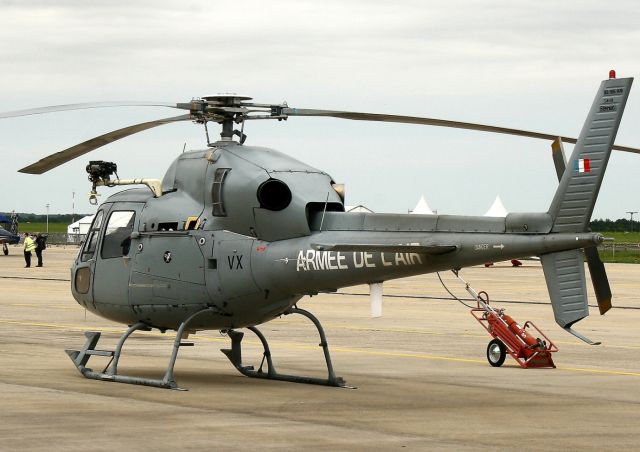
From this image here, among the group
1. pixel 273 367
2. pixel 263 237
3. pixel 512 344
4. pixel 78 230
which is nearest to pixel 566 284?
pixel 263 237

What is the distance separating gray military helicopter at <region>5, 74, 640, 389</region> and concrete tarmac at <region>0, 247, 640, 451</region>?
40.1 inches

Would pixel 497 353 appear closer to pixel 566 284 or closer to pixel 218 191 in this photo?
pixel 218 191

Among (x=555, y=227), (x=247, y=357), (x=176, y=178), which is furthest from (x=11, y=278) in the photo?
(x=555, y=227)

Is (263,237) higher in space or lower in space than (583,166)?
lower

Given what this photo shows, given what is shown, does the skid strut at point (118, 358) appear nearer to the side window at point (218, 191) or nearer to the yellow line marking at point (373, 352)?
the side window at point (218, 191)

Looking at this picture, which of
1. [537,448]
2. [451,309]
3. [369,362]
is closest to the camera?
[537,448]

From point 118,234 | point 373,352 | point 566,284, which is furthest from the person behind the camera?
point 373,352

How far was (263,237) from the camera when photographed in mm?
17000

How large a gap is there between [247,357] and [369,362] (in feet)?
7.63

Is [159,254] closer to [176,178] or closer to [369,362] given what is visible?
[176,178]

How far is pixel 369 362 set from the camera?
71.8 feet

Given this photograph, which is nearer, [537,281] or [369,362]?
[369,362]

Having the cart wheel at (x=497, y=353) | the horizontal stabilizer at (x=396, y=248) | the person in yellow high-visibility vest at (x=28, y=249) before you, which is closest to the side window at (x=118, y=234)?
the horizontal stabilizer at (x=396, y=248)

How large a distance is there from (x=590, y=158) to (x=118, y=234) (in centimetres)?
772
